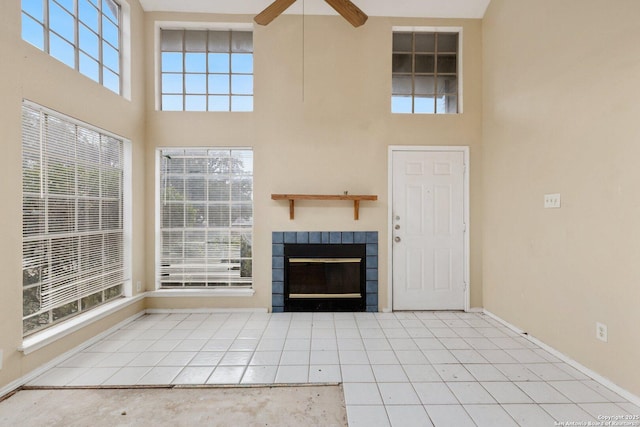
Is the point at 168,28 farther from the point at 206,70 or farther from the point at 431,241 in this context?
the point at 431,241

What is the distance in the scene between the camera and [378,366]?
228 centimetres

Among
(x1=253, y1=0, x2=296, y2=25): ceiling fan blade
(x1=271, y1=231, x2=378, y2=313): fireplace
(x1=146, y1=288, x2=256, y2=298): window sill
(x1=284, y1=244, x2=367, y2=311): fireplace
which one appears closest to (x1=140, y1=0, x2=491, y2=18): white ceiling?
(x1=253, y1=0, x2=296, y2=25): ceiling fan blade

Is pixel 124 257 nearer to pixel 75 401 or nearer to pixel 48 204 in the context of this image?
pixel 48 204

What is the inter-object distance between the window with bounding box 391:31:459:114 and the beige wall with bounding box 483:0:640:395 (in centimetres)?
43

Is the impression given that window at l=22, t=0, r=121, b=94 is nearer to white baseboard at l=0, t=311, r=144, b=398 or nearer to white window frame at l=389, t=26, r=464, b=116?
white baseboard at l=0, t=311, r=144, b=398

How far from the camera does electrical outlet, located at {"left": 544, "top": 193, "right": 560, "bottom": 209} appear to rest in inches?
96.3

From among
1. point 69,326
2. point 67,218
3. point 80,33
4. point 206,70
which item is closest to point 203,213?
point 67,218

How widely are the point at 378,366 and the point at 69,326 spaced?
2.51 m

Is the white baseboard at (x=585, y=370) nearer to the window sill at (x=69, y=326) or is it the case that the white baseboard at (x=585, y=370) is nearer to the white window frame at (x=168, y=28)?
the window sill at (x=69, y=326)

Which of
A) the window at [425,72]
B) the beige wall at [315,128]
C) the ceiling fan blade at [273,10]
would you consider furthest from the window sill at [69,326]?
the window at [425,72]

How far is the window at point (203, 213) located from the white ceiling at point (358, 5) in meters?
1.62

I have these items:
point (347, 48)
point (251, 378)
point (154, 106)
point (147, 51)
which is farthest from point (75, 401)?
point (347, 48)

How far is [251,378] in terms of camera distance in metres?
2.12

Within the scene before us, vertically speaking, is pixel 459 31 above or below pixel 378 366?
above
